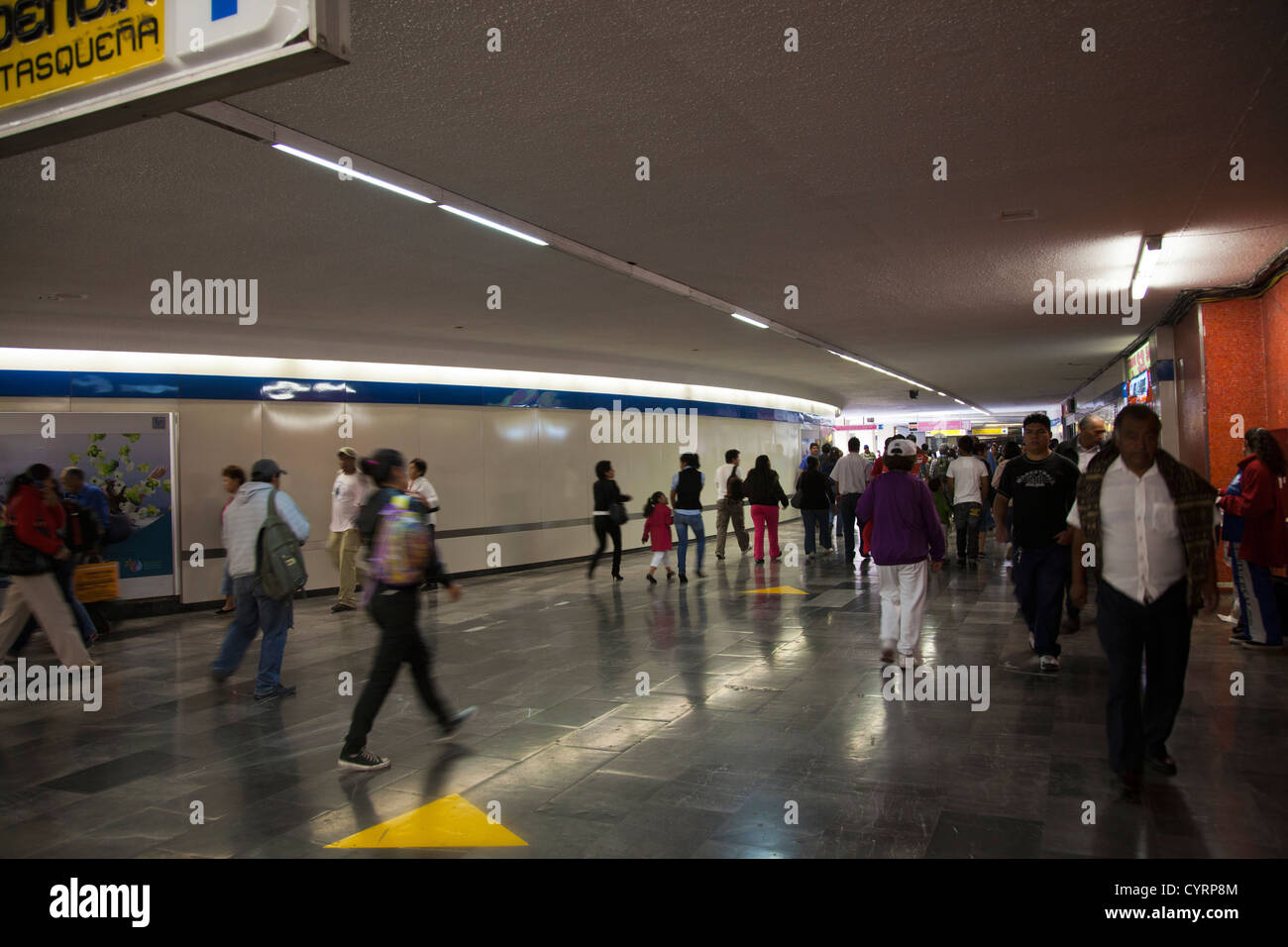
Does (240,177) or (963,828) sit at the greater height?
(240,177)

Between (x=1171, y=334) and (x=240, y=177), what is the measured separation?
12589 mm

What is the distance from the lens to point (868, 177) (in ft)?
20.5

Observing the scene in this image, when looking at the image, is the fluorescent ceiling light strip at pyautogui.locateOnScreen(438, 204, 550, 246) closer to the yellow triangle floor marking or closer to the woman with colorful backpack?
the woman with colorful backpack

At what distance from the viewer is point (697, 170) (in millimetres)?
6039

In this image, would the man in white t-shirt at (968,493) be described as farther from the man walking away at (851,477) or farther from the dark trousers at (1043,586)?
the dark trousers at (1043,586)

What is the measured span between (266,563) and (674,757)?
3574mm

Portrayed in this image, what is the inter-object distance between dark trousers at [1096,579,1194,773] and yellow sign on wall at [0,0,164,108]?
4.72 metres

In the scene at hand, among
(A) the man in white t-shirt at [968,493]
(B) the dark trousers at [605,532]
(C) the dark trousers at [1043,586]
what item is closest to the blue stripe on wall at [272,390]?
(B) the dark trousers at [605,532]

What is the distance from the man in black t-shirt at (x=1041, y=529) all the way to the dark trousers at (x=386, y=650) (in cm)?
436

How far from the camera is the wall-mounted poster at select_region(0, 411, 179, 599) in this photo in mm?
10344

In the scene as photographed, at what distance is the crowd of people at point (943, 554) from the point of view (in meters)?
4.25
